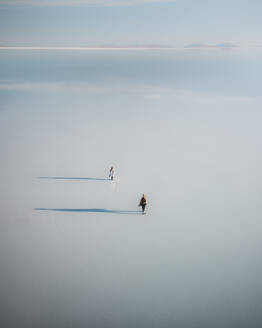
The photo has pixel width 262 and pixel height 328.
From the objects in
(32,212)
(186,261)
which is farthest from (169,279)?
(32,212)

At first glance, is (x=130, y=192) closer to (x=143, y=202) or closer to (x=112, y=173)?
(x=112, y=173)

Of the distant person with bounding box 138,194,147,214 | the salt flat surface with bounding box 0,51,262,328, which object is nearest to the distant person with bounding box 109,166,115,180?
the salt flat surface with bounding box 0,51,262,328

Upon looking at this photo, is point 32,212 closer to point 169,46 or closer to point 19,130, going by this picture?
point 19,130

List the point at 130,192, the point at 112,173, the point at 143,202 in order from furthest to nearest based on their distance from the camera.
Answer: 1. the point at 112,173
2. the point at 130,192
3. the point at 143,202

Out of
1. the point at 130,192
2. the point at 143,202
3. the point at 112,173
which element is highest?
the point at 112,173

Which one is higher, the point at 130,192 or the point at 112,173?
the point at 112,173

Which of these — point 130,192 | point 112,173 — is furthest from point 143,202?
point 112,173

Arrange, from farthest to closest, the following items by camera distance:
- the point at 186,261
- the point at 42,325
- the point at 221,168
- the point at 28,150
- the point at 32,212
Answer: the point at 28,150 → the point at 221,168 → the point at 32,212 → the point at 186,261 → the point at 42,325

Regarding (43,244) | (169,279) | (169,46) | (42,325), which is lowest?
(42,325)

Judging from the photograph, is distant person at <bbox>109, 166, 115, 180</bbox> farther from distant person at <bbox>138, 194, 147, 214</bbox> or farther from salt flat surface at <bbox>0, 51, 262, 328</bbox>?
distant person at <bbox>138, 194, 147, 214</bbox>
